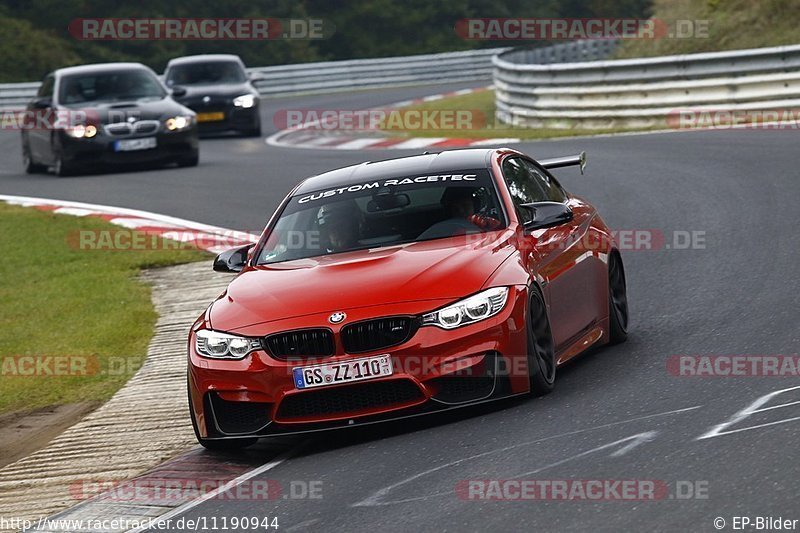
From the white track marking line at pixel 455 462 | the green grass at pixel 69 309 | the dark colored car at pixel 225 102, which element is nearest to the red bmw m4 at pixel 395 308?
the white track marking line at pixel 455 462

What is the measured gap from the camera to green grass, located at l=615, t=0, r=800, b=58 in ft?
91.6

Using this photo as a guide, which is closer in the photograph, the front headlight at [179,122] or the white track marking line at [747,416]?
the white track marking line at [747,416]

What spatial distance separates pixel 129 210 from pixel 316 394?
430 inches

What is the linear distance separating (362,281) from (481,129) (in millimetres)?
19381

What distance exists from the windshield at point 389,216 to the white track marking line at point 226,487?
1369 mm

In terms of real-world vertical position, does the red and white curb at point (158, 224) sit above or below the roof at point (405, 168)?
below

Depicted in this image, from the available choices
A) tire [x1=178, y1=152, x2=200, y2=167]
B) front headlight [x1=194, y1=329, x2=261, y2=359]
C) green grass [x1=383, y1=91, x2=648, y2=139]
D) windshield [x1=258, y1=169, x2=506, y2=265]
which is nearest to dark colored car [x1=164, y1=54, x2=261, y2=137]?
green grass [x1=383, y1=91, x2=648, y2=139]

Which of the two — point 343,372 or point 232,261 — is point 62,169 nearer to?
point 232,261

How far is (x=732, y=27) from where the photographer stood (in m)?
28.6

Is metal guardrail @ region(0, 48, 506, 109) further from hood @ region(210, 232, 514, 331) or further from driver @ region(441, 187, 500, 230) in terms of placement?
hood @ region(210, 232, 514, 331)

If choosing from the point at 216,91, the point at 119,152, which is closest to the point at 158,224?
the point at 119,152

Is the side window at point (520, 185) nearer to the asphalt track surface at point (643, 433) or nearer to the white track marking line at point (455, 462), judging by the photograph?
the asphalt track surface at point (643, 433)

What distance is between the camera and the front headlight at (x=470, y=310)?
788cm

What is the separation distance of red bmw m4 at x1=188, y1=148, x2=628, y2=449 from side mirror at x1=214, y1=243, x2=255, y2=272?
0.01 m
